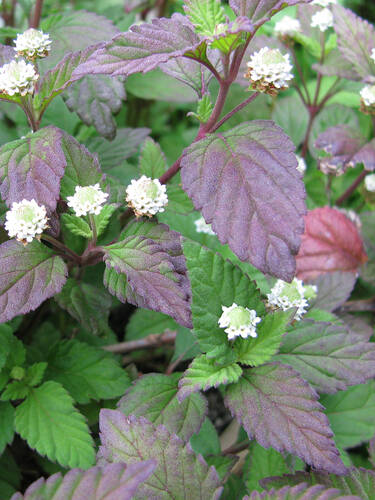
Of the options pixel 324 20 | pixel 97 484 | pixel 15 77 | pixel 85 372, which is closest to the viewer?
pixel 97 484

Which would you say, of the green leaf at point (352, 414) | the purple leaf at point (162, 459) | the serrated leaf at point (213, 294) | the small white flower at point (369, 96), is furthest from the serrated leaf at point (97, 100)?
the green leaf at point (352, 414)

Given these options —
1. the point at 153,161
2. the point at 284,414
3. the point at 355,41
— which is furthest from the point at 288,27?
the point at 284,414

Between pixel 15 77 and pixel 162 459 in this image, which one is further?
pixel 15 77

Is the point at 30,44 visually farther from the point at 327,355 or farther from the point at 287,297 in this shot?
the point at 327,355

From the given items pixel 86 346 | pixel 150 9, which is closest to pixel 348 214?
pixel 86 346

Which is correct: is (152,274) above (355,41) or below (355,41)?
below

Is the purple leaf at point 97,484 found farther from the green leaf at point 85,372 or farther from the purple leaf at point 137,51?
the purple leaf at point 137,51

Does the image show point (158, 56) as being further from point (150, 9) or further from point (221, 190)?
point (150, 9)
